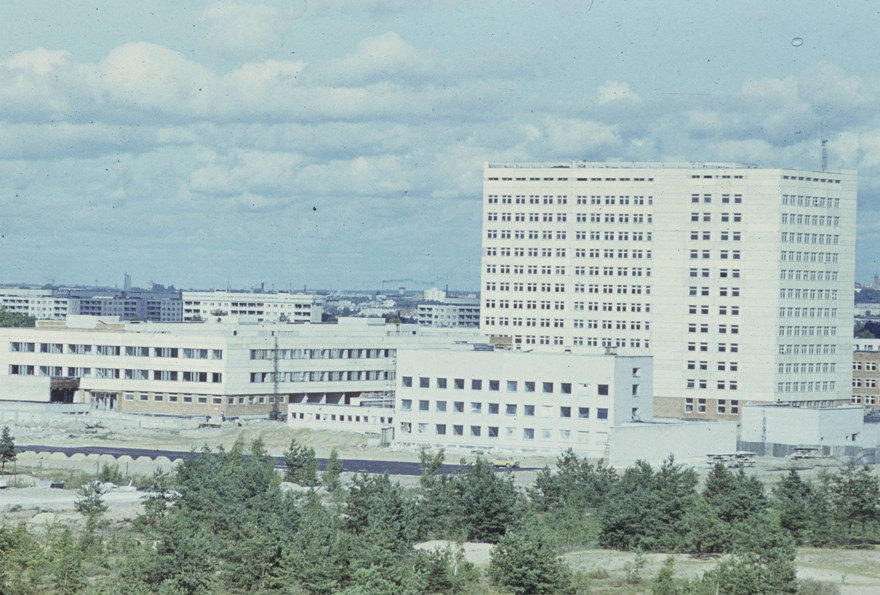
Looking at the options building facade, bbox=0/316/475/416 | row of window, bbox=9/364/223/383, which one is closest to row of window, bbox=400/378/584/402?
building facade, bbox=0/316/475/416

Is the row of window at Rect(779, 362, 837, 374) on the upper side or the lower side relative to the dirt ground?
upper

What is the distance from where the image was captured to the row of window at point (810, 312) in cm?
14136

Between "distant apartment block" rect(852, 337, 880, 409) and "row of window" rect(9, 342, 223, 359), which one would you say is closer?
"row of window" rect(9, 342, 223, 359)

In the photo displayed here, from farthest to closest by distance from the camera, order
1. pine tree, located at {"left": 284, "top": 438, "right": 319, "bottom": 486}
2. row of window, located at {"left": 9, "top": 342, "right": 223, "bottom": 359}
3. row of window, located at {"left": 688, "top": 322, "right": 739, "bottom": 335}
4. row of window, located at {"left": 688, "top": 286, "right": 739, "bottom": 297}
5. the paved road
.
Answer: row of window, located at {"left": 688, "top": 286, "right": 739, "bottom": 297}, row of window, located at {"left": 688, "top": 322, "right": 739, "bottom": 335}, row of window, located at {"left": 9, "top": 342, "right": 223, "bottom": 359}, the paved road, pine tree, located at {"left": 284, "top": 438, "right": 319, "bottom": 486}

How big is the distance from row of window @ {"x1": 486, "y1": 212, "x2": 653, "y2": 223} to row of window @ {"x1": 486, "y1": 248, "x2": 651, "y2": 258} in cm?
360

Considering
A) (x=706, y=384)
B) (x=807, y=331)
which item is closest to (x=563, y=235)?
(x=706, y=384)

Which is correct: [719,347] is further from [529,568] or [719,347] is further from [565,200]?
[529,568]

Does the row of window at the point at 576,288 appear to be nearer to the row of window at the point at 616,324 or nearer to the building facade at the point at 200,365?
the row of window at the point at 616,324

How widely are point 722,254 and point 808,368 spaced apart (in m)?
17.2

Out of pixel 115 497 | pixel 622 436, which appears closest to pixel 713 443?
pixel 622 436

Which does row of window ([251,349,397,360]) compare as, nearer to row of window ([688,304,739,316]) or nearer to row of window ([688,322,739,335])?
row of window ([688,322,739,335])

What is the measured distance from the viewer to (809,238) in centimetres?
14325

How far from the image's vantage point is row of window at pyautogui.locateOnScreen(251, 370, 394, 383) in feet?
435

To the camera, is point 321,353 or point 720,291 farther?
point 720,291
